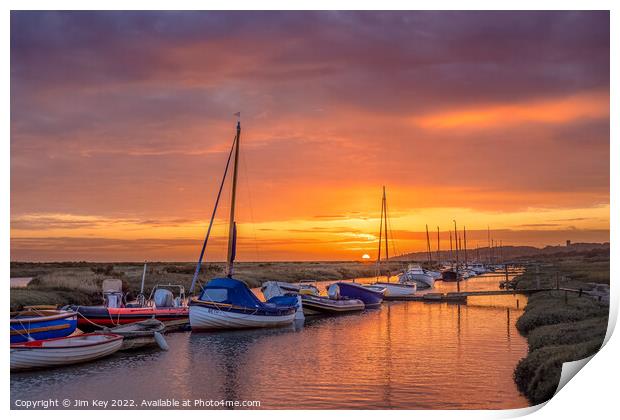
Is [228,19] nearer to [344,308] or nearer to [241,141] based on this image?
[241,141]

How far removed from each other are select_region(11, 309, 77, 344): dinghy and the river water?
212cm

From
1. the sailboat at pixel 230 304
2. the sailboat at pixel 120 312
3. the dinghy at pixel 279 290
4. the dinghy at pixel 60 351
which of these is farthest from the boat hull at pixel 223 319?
the dinghy at pixel 279 290

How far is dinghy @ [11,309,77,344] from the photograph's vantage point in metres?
19.5

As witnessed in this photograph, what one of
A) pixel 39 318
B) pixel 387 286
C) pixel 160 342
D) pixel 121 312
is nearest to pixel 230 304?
pixel 121 312

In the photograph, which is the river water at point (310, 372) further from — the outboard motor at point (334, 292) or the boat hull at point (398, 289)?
the boat hull at point (398, 289)

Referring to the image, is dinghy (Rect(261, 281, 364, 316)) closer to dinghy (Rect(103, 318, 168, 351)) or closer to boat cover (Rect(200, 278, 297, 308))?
boat cover (Rect(200, 278, 297, 308))

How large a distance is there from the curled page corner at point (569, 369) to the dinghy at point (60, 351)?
1278 cm

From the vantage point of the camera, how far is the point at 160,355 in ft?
69.1

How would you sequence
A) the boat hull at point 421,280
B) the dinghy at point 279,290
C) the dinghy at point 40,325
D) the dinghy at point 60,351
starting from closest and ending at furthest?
the dinghy at point 60,351, the dinghy at point 40,325, the dinghy at point 279,290, the boat hull at point 421,280

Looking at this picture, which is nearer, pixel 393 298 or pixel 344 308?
pixel 344 308

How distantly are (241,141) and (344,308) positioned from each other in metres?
14.5

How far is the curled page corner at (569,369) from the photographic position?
1455 cm

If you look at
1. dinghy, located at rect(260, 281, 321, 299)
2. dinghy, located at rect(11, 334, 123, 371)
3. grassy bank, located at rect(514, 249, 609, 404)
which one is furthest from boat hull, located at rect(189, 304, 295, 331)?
grassy bank, located at rect(514, 249, 609, 404)
